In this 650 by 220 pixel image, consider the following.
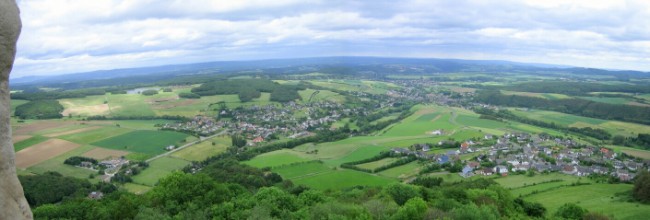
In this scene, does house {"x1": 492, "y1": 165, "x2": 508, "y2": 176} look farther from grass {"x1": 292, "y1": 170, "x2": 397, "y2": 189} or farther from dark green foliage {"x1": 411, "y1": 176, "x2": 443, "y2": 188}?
grass {"x1": 292, "y1": 170, "x2": 397, "y2": 189}

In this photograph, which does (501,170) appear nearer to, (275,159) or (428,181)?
(428,181)

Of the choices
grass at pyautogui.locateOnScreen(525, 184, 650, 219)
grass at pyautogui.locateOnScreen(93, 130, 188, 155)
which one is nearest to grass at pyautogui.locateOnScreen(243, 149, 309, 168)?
grass at pyautogui.locateOnScreen(93, 130, 188, 155)

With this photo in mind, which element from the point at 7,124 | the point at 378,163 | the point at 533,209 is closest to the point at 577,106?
the point at 378,163

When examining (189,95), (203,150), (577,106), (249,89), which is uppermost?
(249,89)

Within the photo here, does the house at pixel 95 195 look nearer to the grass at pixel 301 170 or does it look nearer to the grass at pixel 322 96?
the grass at pixel 301 170

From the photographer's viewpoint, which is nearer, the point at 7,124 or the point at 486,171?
the point at 7,124

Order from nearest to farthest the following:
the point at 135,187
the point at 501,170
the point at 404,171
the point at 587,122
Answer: the point at 135,187, the point at 501,170, the point at 404,171, the point at 587,122

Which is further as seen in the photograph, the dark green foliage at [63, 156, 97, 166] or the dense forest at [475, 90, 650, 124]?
the dense forest at [475, 90, 650, 124]
